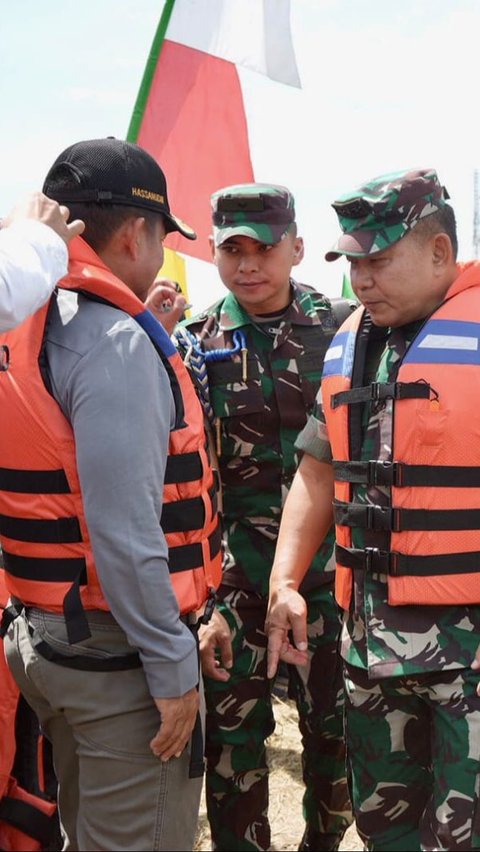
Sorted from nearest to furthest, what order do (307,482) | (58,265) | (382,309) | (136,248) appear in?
(58,265)
(136,248)
(382,309)
(307,482)

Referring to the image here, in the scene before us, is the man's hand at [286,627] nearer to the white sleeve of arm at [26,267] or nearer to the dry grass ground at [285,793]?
the white sleeve of arm at [26,267]

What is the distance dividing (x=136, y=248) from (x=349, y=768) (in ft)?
5.69

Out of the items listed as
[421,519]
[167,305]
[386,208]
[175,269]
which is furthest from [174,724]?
[175,269]

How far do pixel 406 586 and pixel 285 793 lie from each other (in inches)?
111

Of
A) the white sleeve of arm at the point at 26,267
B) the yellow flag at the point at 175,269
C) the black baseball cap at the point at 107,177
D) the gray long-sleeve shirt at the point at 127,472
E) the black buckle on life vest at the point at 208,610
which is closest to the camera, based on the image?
the white sleeve of arm at the point at 26,267

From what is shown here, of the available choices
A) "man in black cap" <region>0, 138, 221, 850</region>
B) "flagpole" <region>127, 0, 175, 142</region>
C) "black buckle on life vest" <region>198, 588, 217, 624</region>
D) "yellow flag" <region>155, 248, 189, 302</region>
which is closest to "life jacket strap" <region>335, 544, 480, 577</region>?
"black buckle on life vest" <region>198, 588, 217, 624</region>

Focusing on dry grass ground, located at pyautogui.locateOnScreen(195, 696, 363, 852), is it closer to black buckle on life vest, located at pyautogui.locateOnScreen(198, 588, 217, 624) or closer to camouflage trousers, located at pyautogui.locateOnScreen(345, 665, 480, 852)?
camouflage trousers, located at pyautogui.locateOnScreen(345, 665, 480, 852)

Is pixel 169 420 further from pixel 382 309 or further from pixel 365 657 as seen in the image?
pixel 365 657

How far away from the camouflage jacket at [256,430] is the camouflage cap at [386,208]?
1.18m

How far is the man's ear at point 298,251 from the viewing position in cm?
405

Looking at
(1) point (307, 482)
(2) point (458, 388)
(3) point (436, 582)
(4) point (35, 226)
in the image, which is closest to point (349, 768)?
(3) point (436, 582)

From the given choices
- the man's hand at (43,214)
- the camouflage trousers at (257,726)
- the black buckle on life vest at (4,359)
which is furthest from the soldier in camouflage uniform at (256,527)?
the man's hand at (43,214)

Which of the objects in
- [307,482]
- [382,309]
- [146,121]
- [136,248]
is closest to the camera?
[136,248]

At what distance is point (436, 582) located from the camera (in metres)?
2.58
